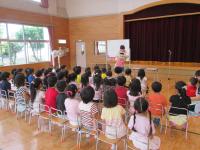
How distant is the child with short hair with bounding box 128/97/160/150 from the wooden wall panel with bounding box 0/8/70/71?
9.24 metres

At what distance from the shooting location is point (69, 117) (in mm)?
3012

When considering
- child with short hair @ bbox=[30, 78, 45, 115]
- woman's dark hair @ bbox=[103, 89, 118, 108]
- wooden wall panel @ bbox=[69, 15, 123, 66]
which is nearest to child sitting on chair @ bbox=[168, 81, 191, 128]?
woman's dark hair @ bbox=[103, 89, 118, 108]

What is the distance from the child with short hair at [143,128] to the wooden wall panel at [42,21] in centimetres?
924

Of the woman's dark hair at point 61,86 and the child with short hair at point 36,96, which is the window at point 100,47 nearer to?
the child with short hair at point 36,96

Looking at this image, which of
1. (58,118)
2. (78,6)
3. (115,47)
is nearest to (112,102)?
(58,118)

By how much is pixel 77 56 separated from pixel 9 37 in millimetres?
4793

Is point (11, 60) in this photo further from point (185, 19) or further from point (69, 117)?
point (185, 19)

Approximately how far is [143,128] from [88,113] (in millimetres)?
834

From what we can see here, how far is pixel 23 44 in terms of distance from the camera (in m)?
10.7

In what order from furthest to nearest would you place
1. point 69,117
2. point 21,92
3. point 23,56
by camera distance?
point 23,56 < point 21,92 < point 69,117

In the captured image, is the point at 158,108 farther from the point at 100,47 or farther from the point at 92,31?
the point at 92,31

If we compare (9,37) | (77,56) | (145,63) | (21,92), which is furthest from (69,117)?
(77,56)

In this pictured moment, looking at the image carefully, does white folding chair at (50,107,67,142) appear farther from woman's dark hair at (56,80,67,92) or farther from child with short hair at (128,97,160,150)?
child with short hair at (128,97,160,150)

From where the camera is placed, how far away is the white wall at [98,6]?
10.2m
